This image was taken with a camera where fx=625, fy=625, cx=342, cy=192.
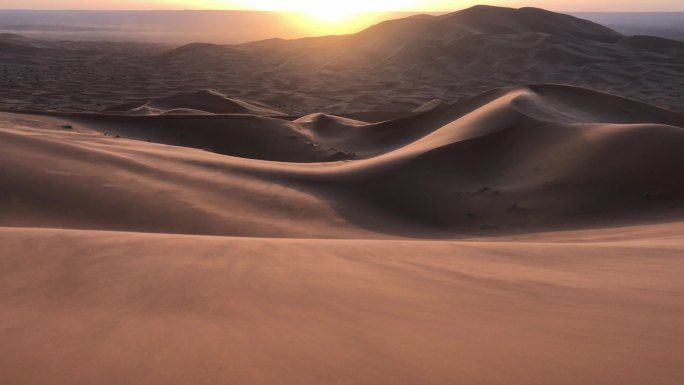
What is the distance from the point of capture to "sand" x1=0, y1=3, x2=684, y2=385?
1508mm

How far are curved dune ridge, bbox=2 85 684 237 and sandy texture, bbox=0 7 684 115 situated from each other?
891 centimetres

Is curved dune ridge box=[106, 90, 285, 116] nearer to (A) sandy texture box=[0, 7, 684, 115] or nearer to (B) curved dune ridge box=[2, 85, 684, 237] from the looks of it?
(A) sandy texture box=[0, 7, 684, 115]

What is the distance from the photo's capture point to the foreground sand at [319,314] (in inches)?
57.1

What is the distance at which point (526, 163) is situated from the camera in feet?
24.2

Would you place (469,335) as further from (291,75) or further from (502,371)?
(291,75)

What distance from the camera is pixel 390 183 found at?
22.9ft

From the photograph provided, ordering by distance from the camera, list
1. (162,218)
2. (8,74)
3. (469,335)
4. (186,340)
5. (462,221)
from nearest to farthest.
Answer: (186,340), (469,335), (162,218), (462,221), (8,74)

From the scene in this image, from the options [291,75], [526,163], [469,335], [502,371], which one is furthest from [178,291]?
[291,75]

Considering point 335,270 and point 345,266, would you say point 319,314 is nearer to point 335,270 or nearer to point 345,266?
point 335,270

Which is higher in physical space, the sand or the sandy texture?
the sandy texture

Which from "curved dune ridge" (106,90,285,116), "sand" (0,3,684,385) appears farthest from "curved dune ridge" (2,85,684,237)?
"curved dune ridge" (106,90,285,116)

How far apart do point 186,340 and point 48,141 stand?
200 inches

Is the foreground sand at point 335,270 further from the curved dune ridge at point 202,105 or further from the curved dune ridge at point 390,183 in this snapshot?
the curved dune ridge at point 202,105

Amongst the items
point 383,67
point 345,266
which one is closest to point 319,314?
point 345,266
